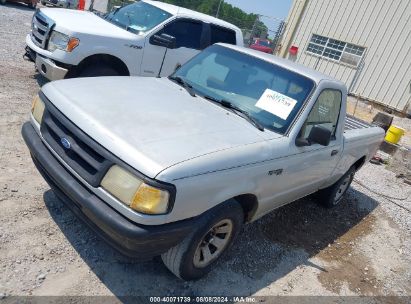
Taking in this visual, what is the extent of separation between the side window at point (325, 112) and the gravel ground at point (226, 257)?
135cm

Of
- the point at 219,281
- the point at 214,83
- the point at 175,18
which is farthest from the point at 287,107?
the point at 175,18

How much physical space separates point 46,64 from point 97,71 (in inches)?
30.4

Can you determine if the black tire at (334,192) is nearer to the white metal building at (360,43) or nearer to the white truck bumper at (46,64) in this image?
the white truck bumper at (46,64)

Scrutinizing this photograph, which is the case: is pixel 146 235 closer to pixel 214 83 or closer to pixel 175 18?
pixel 214 83

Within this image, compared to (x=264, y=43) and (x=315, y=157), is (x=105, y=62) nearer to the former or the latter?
(x=315, y=157)

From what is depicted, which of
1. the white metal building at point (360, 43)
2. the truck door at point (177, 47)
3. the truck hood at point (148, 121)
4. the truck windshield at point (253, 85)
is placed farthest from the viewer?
the white metal building at point (360, 43)

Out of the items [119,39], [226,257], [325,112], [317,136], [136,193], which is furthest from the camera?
[119,39]

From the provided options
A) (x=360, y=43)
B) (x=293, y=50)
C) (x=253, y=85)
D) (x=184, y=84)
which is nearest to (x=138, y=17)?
(x=184, y=84)

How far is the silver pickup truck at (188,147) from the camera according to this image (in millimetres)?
2533

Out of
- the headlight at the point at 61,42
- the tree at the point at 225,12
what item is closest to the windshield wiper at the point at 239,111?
the headlight at the point at 61,42

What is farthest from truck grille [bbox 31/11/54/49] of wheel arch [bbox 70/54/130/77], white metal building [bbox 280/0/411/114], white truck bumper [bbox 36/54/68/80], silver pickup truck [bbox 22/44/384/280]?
white metal building [bbox 280/0/411/114]

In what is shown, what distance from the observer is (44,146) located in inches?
122

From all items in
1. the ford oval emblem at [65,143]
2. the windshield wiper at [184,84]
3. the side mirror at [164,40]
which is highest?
the windshield wiper at [184,84]

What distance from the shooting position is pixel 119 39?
6145 millimetres
